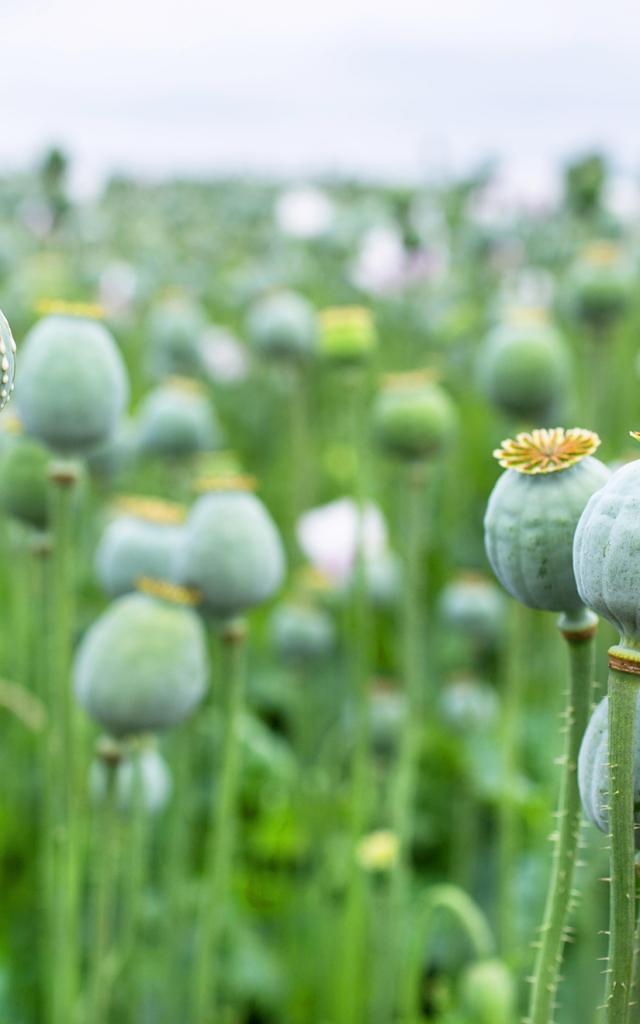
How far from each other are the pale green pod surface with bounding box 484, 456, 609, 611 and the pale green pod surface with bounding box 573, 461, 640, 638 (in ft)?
0.33

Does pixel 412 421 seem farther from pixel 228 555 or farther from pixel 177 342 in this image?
pixel 177 342

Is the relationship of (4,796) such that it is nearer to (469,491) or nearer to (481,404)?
(469,491)

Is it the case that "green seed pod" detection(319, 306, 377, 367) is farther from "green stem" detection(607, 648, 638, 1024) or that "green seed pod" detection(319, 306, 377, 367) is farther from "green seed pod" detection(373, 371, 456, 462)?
"green stem" detection(607, 648, 638, 1024)

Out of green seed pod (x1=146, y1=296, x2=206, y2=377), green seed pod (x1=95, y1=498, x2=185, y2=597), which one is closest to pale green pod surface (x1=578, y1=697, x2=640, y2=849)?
green seed pod (x1=95, y1=498, x2=185, y2=597)

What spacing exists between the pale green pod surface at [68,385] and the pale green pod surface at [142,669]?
15 centimetres

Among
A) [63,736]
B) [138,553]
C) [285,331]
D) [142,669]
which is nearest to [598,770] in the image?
[142,669]

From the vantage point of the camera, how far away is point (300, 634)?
6.52 ft

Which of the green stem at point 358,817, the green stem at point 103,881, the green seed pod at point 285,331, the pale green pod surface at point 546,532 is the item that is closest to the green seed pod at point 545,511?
the pale green pod surface at point 546,532

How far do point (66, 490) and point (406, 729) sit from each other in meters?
0.75

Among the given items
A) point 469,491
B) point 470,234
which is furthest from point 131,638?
point 470,234

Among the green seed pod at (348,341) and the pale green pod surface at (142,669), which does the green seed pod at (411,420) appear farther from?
the pale green pod surface at (142,669)

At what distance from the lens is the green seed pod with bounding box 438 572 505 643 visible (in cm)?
219

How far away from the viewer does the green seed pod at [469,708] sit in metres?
2.16

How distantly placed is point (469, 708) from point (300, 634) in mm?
355
